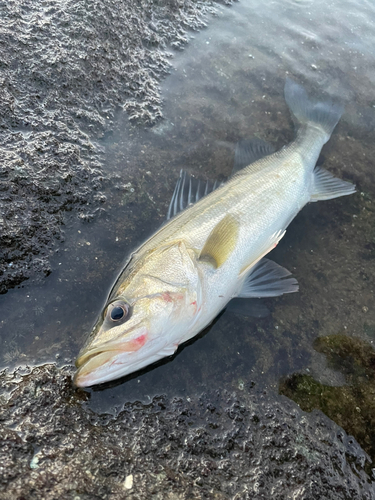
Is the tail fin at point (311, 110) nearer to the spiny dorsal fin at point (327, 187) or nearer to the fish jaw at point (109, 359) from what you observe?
the spiny dorsal fin at point (327, 187)

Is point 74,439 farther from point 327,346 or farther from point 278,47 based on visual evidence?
point 278,47

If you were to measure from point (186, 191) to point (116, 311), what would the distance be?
1451mm

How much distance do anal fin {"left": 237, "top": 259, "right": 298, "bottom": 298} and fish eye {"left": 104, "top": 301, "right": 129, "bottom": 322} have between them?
1032mm

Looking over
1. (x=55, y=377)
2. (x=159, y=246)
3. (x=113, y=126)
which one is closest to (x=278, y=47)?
(x=113, y=126)

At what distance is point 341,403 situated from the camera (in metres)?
2.57

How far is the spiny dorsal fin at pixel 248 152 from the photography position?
3.63 meters

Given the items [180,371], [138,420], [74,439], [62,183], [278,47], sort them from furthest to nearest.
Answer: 1. [278,47]
2. [62,183]
3. [180,371]
4. [138,420]
5. [74,439]

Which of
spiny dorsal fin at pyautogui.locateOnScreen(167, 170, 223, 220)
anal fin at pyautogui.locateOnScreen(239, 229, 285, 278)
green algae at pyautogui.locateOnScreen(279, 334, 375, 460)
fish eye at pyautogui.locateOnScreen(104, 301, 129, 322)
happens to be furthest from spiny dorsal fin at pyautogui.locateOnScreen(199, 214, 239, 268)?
green algae at pyautogui.locateOnScreen(279, 334, 375, 460)

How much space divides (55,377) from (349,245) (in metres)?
2.80

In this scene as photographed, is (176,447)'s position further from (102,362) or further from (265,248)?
(265,248)

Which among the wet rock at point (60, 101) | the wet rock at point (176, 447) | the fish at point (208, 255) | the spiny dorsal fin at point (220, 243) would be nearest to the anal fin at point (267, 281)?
the fish at point (208, 255)

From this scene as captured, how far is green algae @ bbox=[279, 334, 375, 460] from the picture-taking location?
2484mm

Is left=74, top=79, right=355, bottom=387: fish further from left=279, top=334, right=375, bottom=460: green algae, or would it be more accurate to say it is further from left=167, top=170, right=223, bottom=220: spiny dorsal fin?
left=279, top=334, right=375, bottom=460: green algae

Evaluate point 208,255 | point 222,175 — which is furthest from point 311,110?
point 208,255
